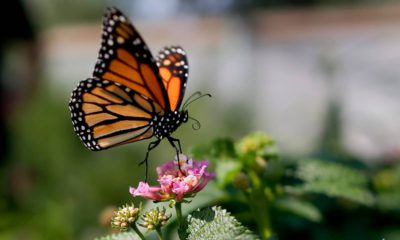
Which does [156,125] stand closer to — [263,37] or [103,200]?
[103,200]

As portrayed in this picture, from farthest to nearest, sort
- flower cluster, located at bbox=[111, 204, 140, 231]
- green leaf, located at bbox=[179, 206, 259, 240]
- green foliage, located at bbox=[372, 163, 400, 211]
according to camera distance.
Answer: green foliage, located at bbox=[372, 163, 400, 211] < flower cluster, located at bbox=[111, 204, 140, 231] < green leaf, located at bbox=[179, 206, 259, 240]

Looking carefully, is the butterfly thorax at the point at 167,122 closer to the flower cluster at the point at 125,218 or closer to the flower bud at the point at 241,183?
the flower bud at the point at 241,183

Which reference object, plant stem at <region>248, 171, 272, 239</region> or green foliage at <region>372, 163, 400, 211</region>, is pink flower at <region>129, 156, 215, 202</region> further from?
green foliage at <region>372, 163, 400, 211</region>

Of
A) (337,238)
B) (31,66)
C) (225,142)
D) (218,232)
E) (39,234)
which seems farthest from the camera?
(31,66)

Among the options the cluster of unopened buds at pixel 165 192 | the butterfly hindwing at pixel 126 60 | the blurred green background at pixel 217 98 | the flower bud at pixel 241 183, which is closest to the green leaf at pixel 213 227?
the cluster of unopened buds at pixel 165 192

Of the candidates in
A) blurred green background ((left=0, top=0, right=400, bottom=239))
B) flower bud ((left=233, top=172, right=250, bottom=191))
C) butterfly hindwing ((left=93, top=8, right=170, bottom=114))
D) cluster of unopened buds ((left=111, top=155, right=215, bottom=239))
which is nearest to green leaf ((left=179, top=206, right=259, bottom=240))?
cluster of unopened buds ((left=111, top=155, right=215, bottom=239))

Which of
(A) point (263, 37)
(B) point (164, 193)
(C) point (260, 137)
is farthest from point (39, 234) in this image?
(A) point (263, 37)

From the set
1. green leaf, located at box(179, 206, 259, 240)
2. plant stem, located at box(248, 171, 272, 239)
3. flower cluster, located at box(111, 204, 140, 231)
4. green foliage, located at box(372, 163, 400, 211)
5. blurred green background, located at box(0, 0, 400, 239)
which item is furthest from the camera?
blurred green background, located at box(0, 0, 400, 239)
